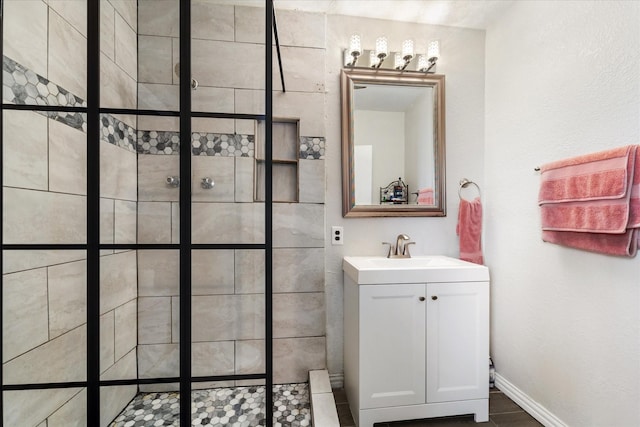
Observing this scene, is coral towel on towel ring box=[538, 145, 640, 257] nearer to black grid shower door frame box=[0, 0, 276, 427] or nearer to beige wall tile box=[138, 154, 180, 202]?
black grid shower door frame box=[0, 0, 276, 427]

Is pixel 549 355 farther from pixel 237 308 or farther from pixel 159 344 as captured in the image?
pixel 159 344

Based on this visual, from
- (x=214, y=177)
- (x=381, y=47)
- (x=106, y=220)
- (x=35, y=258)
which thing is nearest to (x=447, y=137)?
(x=381, y=47)

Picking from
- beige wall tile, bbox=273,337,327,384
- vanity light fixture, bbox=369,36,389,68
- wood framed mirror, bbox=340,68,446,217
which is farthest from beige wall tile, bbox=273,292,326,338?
vanity light fixture, bbox=369,36,389,68

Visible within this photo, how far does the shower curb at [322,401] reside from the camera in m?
1.26

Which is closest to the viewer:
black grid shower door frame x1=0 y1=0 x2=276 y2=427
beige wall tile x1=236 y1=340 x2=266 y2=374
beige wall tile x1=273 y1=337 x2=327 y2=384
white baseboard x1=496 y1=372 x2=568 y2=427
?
black grid shower door frame x1=0 y1=0 x2=276 y2=427

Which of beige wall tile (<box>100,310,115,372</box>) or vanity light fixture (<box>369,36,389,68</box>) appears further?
vanity light fixture (<box>369,36,389,68</box>)

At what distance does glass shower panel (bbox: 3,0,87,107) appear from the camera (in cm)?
81

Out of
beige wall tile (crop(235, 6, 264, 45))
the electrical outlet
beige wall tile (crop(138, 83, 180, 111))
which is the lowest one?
the electrical outlet

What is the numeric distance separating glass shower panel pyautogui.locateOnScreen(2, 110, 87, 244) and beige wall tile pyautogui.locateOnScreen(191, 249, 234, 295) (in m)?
0.34

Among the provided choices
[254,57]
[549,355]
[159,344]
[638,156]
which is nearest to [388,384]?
[549,355]

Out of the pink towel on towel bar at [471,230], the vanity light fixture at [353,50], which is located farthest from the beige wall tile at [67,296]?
the pink towel on towel bar at [471,230]

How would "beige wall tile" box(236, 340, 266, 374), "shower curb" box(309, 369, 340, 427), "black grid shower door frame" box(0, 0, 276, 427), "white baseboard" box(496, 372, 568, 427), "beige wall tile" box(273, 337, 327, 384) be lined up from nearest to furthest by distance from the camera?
"black grid shower door frame" box(0, 0, 276, 427), "beige wall tile" box(236, 340, 266, 374), "shower curb" box(309, 369, 340, 427), "white baseboard" box(496, 372, 568, 427), "beige wall tile" box(273, 337, 327, 384)

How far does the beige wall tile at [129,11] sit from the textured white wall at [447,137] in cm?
109

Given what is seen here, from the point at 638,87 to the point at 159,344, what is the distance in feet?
6.54
